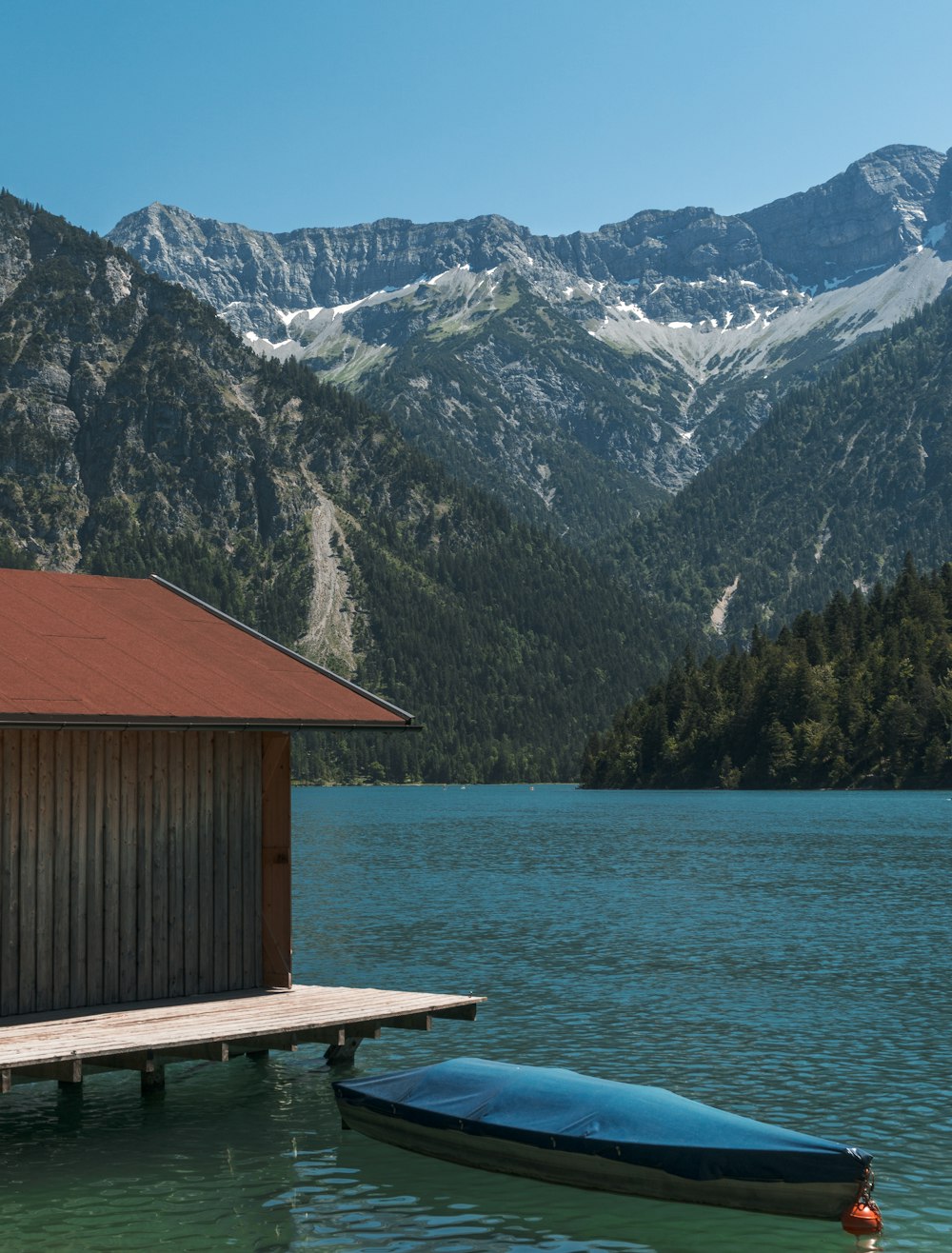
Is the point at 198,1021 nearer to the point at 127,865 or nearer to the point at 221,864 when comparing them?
the point at 127,865

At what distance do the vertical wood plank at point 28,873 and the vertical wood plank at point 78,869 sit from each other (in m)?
0.70

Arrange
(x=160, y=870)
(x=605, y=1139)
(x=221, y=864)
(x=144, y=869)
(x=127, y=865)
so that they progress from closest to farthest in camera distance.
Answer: (x=605, y=1139), (x=127, y=865), (x=144, y=869), (x=160, y=870), (x=221, y=864)

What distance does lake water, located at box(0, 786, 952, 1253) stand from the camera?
2177 centimetres

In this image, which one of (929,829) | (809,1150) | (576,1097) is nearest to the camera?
(809,1150)

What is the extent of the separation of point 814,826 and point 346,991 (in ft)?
351

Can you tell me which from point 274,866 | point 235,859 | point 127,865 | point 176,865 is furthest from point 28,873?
point 274,866

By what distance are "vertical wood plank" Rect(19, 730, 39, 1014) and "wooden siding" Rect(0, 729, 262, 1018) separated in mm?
20

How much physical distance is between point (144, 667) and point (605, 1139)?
12.0m

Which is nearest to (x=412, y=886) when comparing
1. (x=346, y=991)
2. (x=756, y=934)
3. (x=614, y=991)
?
(x=756, y=934)

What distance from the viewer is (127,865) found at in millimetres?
27328

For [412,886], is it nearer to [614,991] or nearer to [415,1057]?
[614,991]

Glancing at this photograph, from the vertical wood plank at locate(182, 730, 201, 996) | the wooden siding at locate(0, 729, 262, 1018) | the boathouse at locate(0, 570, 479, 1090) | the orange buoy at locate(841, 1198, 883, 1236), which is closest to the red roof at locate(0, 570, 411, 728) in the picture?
the boathouse at locate(0, 570, 479, 1090)

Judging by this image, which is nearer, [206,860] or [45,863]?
[45,863]

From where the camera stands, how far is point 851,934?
2260 inches
